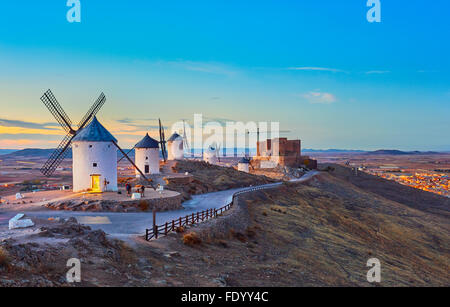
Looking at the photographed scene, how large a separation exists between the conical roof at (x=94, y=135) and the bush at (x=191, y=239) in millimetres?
16011

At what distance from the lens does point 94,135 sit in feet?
97.2

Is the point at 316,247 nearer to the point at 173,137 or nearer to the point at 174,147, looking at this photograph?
the point at 174,147

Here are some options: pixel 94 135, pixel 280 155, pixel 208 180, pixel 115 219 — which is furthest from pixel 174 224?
pixel 280 155

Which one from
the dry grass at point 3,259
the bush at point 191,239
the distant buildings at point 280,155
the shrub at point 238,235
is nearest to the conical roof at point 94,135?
the shrub at point 238,235

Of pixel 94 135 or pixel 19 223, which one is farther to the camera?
pixel 94 135

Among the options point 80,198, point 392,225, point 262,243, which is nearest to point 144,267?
point 262,243

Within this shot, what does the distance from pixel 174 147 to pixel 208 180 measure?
2050cm

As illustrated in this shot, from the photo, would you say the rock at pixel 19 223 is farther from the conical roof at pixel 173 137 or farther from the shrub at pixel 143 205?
the conical roof at pixel 173 137

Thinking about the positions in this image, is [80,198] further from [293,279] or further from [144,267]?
[293,279]

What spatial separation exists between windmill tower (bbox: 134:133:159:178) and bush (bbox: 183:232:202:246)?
29049 millimetres

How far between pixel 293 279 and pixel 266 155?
7182 cm

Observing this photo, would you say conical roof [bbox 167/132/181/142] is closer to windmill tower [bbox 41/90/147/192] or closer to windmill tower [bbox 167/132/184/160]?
windmill tower [bbox 167/132/184/160]

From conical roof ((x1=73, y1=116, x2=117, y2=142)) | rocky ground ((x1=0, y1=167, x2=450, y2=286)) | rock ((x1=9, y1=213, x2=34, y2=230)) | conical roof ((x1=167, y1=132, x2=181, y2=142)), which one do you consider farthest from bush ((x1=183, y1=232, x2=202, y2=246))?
conical roof ((x1=167, y1=132, x2=181, y2=142))
